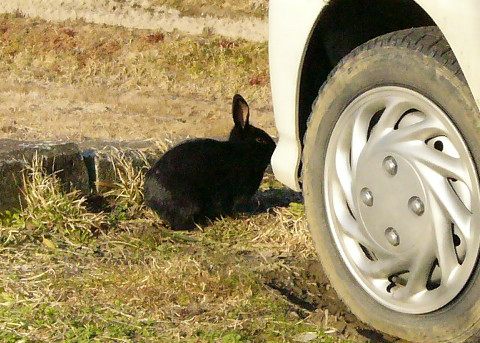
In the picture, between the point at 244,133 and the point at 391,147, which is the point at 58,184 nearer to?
the point at 244,133

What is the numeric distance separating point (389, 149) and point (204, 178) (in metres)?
2.45

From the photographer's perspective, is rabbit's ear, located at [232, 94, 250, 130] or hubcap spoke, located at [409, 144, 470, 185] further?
rabbit's ear, located at [232, 94, 250, 130]

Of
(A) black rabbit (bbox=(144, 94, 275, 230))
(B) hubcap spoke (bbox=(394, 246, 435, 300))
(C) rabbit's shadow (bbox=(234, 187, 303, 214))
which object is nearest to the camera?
(B) hubcap spoke (bbox=(394, 246, 435, 300))

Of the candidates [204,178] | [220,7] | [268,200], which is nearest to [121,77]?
[220,7]

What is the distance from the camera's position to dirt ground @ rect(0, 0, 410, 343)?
9188mm

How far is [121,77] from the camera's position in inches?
465

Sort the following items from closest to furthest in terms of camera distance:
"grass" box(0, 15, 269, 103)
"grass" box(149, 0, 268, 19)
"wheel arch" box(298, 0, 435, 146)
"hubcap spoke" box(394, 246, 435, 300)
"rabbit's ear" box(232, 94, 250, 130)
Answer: "hubcap spoke" box(394, 246, 435, 300), "wheel arch" box(298, 0, 435, 146), "rabbit's ear" box(232, 94, 250, 130), "grass" box(0, 15, 269, 103), "grass" box(149, 0, 268, 19)

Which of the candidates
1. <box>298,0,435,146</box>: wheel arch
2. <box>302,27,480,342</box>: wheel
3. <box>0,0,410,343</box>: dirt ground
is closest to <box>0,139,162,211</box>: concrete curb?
<box>0,0,410,343</box>: dirt ground

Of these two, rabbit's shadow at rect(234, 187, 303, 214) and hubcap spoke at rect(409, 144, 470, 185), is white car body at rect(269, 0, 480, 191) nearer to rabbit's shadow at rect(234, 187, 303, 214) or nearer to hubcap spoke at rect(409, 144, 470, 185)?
hubcap spoke at rect(409, 144, 470, 185)

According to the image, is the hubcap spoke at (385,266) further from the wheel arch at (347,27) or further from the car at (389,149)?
the wheel arch at (347,27)

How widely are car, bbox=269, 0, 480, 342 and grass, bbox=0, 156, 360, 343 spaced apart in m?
0.37

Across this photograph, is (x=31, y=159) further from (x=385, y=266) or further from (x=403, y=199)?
(x=403, y=199)

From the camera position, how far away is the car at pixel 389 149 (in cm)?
313

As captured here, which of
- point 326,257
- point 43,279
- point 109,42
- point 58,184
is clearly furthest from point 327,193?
point 109,42
